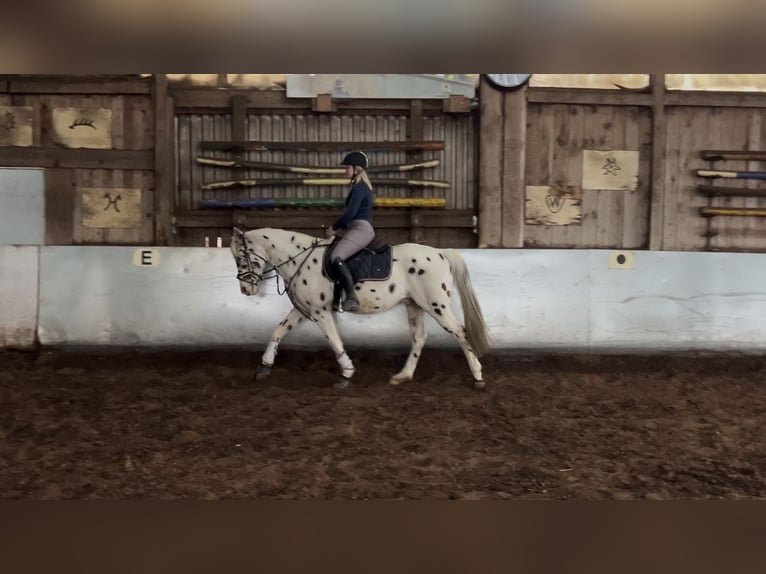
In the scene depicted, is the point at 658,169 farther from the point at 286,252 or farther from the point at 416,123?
the point at 286,252

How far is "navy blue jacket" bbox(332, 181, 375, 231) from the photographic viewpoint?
14.9ft

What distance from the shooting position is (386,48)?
0.57 meters

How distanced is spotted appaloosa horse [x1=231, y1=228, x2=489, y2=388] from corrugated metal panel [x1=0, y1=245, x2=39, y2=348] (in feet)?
8.44

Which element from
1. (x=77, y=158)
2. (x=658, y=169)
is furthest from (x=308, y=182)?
(x=658, y=169)

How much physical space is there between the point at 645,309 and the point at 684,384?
1.08m

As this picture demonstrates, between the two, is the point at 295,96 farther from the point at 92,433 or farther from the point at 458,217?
the point at 92,433

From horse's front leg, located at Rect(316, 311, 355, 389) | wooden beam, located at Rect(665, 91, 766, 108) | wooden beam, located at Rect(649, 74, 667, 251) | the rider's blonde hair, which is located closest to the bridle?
horse's front leg, located at Rect(316, 311, 355, 389)

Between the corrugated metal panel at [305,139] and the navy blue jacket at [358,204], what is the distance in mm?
1452

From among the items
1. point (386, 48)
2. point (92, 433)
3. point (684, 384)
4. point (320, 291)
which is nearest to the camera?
point (386, 48)

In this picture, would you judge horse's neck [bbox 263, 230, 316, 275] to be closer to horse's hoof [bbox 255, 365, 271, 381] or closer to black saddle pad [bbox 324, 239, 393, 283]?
black saddle pad [bbox 324, 239, 393, 283]

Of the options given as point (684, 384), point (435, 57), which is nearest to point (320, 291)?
point (684, 384)

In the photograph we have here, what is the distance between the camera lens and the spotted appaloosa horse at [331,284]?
4660mm

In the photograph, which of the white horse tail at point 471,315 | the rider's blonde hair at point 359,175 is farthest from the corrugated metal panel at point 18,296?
the white horse tail at point 471,315

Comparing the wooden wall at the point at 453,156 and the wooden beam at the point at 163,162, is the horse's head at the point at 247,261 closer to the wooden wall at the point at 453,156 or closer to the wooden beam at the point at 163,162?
the wooden wall at the point at 453,156
